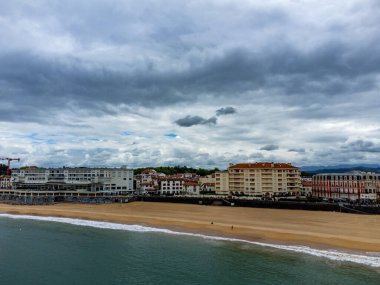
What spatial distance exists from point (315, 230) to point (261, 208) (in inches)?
1140

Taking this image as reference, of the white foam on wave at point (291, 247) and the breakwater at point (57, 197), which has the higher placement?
the breakwater at point (57, 197)

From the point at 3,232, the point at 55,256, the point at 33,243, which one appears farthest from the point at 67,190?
the point at 55,256

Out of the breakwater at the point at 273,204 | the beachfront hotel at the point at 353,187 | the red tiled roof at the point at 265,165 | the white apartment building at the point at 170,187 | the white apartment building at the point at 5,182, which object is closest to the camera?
the breakwater at the point at 273,204

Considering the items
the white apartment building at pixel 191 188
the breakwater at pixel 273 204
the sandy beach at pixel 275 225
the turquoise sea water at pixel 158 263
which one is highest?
the white apartment building at pixel 191 188

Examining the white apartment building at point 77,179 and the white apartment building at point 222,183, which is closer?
the white apartment building at point 77,179

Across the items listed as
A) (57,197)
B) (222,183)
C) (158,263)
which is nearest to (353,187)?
(222,183)

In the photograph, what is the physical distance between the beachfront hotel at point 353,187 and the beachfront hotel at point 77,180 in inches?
2317

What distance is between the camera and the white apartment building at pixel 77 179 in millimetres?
100000

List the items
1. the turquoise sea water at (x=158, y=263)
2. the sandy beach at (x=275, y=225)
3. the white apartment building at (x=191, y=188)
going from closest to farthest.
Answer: the turquoise sea water at (x=158, y=263) < the sandy beach at (x=275, y=225) < the white apartment building at (x=191, y=188)

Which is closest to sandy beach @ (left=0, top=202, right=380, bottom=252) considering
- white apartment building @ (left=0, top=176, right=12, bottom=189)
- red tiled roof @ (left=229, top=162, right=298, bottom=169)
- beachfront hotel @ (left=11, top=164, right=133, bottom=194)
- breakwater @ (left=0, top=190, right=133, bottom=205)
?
breakwater @ (left=0, top=190, right=133, bottom=205)

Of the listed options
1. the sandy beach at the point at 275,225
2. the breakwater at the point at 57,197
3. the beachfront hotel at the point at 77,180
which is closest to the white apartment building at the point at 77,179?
the beachfront hotel at the point at 77,180

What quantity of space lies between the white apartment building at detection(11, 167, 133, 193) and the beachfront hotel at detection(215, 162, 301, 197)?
32.6m

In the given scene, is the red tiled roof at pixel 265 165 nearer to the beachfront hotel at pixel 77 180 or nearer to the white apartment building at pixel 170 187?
the white apartment building at pixel 170 187

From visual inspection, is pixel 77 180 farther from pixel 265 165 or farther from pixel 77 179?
pixel 265 165
